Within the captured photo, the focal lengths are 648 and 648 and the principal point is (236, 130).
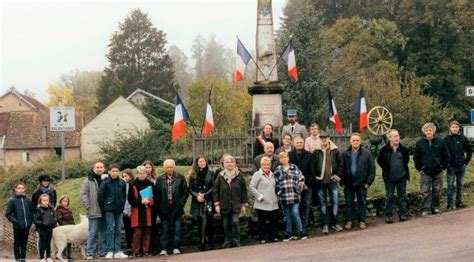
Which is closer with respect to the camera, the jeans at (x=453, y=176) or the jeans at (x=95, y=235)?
the jeans at (x=95, y=235)

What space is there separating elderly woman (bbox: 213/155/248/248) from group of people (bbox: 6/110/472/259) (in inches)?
0.7

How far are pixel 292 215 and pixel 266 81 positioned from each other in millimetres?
6780

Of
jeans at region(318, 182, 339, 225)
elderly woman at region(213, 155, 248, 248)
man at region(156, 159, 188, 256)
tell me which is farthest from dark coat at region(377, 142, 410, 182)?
man at region(156, 159, 188, 256)

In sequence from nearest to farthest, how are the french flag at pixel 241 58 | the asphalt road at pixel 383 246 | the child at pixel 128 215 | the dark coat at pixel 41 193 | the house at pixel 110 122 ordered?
the asphalt road at pixel 383 246
the child at pixel 128 215
the dark coat at pixel 41 193
the french flag at pixel 241 58
the house at pixel 110 122

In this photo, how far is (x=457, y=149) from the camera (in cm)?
1298

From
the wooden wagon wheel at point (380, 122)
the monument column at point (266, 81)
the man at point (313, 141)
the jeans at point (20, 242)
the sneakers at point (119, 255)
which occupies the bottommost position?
the sneakers at point (119, 255)

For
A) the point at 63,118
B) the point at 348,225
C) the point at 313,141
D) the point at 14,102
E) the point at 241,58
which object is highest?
the point at 14,102

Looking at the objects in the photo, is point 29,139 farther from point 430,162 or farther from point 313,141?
point 430,162

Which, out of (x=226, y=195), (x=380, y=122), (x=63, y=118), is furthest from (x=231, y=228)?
(x=380, y=122)

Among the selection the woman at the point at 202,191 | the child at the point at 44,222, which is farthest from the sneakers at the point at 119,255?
the woman at the point at 202,191

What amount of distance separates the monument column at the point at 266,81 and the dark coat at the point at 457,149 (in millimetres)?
5519

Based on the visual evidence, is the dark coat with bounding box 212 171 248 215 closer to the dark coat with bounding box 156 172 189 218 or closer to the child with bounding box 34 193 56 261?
the dark coat with bounding box 156 172 189 218

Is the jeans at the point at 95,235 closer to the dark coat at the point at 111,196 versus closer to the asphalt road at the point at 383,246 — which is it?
the dark coat at the point at 111,196

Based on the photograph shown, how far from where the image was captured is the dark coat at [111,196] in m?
11.2
